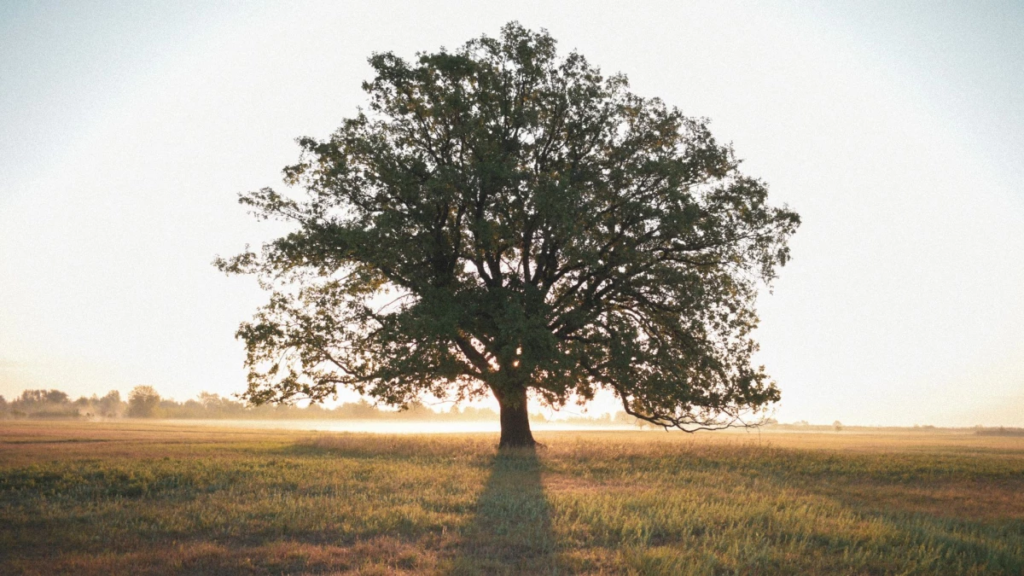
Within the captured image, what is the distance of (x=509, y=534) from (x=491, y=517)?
4.96ft

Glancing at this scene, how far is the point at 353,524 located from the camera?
10781mm

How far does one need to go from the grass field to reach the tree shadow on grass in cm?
5

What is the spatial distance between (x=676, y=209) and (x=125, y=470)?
19.5m

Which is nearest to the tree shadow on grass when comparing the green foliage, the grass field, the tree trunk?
the grass field

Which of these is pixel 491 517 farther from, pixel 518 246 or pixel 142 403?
pixel 142 403

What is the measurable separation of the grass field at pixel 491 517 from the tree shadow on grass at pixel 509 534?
0.05 m

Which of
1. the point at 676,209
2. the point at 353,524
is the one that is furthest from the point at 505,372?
the point at 353,524

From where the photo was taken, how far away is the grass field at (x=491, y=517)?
8758 millimetres

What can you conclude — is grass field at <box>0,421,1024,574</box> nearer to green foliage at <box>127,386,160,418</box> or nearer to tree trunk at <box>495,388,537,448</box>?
tree trunk at <box>495,388,537,448</box>

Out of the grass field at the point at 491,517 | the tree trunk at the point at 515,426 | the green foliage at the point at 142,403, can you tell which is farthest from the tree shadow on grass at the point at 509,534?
the green foliage at the point at 142,403

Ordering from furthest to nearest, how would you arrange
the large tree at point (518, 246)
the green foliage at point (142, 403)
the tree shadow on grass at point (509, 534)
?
the green foliage at point (142, 403) → the large tree at point (518, 246) → the tree shadow on grass at point (509, 534)

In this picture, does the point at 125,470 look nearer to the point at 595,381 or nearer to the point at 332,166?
the point at 332,166

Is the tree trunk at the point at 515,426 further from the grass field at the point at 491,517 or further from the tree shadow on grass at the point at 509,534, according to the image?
the tree shadow on grass at the point at 509,534

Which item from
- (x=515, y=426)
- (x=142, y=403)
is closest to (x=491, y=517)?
(x=515, y=426)
